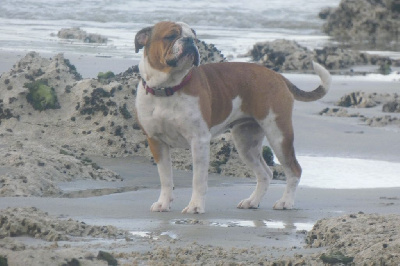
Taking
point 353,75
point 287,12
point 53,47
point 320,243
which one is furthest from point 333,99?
point 287,12

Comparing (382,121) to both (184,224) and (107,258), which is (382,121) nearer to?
(184,224)

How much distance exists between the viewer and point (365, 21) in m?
25.6

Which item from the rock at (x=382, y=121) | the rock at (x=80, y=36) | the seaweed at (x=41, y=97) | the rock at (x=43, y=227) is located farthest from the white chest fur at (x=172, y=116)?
the rock at (x=80, y=36)

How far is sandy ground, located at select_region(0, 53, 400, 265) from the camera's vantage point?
189 inches

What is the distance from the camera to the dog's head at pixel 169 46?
672 cm

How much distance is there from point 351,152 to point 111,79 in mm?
2808

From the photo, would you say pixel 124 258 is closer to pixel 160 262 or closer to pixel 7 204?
pixel 160 262

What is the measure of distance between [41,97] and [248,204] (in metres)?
3.11

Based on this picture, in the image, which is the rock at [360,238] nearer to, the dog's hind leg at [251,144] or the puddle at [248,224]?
the puddle at [248,224]

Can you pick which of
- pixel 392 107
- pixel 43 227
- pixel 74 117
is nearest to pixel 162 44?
pixel 43 227

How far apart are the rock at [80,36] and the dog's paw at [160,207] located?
1423cm

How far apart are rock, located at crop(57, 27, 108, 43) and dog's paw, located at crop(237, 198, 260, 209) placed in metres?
14.0

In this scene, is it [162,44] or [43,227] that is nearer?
[43,227]

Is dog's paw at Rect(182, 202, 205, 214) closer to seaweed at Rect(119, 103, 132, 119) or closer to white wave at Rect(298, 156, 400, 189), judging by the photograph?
white wave at Rect(298, 156, 400, 189)
